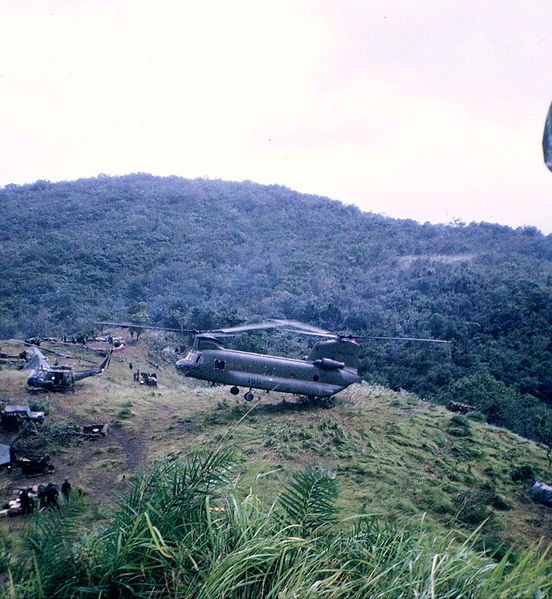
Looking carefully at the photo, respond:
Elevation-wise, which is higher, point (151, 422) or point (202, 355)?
point (202, 355)

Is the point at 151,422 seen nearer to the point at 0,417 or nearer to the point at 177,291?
the point at 0,417

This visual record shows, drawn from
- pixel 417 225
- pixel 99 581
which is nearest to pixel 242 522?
pixel 99 581

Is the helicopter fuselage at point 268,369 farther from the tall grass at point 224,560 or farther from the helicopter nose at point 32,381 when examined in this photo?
the tall grass at point 224,560

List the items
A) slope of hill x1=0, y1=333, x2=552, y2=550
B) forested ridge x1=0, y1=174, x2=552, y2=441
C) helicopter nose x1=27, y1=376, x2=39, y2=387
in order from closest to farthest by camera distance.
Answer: slope of hill x1=0, y1=333, x2=552, y2=550 → helicopter nose x1=27, y1=376, x2=39, y2=387 → forested ridge x1=0, y1=174, x2=552, y2=441

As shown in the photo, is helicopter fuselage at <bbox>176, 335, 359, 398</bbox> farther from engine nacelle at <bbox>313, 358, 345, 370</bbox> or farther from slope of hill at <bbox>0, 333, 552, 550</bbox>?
slope of hill at <bbox>0, 333, 552, 550</bbox>

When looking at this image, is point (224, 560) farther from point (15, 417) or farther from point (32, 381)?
point (32, 381)

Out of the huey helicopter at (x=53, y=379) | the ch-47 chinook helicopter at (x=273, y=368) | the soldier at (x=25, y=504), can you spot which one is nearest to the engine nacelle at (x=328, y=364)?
the ch-47 chinook helicopter at (x=273, y=368)

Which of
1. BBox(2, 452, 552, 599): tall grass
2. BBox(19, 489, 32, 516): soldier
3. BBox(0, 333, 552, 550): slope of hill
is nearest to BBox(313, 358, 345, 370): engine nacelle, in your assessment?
BBox(0, 333, 552, 550): slope of hill

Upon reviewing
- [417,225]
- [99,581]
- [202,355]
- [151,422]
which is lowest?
[151,422]
